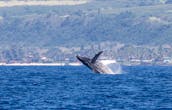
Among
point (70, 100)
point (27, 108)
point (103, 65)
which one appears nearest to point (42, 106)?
point (27, 108)

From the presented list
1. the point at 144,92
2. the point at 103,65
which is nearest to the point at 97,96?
the point at 144,92

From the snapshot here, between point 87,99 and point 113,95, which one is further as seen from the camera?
point 113,95

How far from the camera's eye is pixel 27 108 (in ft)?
252

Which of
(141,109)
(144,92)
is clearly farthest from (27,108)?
(144,92)

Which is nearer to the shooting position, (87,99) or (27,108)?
(27,108)

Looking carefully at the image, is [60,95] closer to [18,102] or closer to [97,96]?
[97,96]

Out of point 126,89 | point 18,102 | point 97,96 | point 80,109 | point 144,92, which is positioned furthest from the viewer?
point 126,89

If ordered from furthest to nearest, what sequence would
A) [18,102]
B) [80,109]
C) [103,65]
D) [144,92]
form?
[103,65]
[144,92]
[18,102]
[80,109]

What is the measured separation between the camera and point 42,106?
78875 millimetres

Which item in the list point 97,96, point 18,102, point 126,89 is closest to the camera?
point 18,102

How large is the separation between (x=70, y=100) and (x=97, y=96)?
21.4 ft

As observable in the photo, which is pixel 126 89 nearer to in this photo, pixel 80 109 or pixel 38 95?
pixel 38 95

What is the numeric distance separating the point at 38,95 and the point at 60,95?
2177 mm

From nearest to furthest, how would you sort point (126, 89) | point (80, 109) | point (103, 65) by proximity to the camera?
point (80, 109), point (126, 89), point (103, 65)
